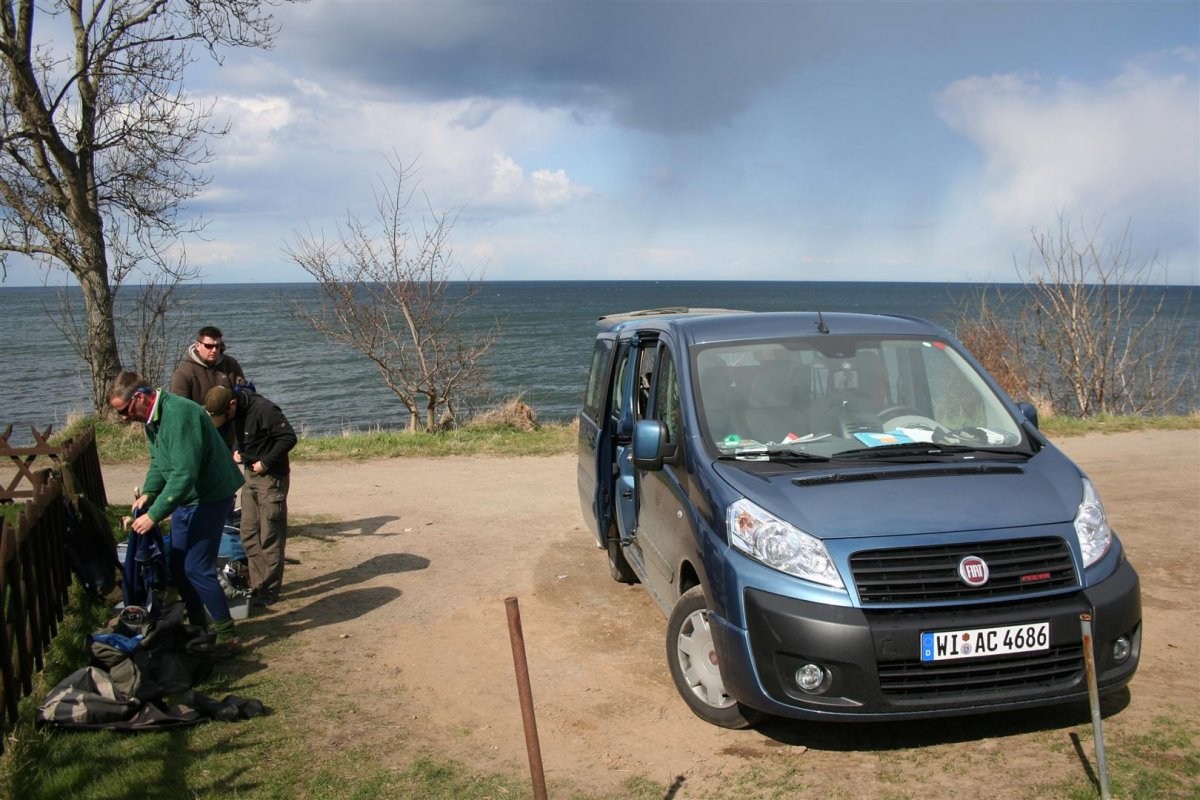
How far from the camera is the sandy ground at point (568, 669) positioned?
4375mm

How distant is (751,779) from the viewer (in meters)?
4.27

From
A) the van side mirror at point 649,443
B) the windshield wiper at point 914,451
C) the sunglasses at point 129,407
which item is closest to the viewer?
the windshield wiper at point 914,451

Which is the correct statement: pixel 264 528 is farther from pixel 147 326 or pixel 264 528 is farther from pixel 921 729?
pixel 147 326

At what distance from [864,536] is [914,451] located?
3.10 ft

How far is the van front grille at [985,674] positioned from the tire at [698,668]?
0.87 m

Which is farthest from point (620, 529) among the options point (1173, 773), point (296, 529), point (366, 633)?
point (296, 529)

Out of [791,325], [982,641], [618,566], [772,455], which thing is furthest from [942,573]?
A: [618,566]

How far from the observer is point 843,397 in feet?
17.8

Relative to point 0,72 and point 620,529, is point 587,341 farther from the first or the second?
point 620,529

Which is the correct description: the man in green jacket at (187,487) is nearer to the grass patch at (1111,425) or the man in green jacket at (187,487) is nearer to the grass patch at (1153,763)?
the grass patch at (1153,763)

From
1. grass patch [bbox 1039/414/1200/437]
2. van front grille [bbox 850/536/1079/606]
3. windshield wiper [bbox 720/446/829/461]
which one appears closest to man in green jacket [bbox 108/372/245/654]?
windshield wiper [bbox 720/446/829/461]

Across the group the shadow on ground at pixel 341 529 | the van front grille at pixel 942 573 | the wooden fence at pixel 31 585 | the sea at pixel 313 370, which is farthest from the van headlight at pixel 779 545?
the sea at pixel 313 370

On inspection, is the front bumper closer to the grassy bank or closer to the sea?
the grassy bank

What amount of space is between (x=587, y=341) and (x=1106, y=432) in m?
44.7
